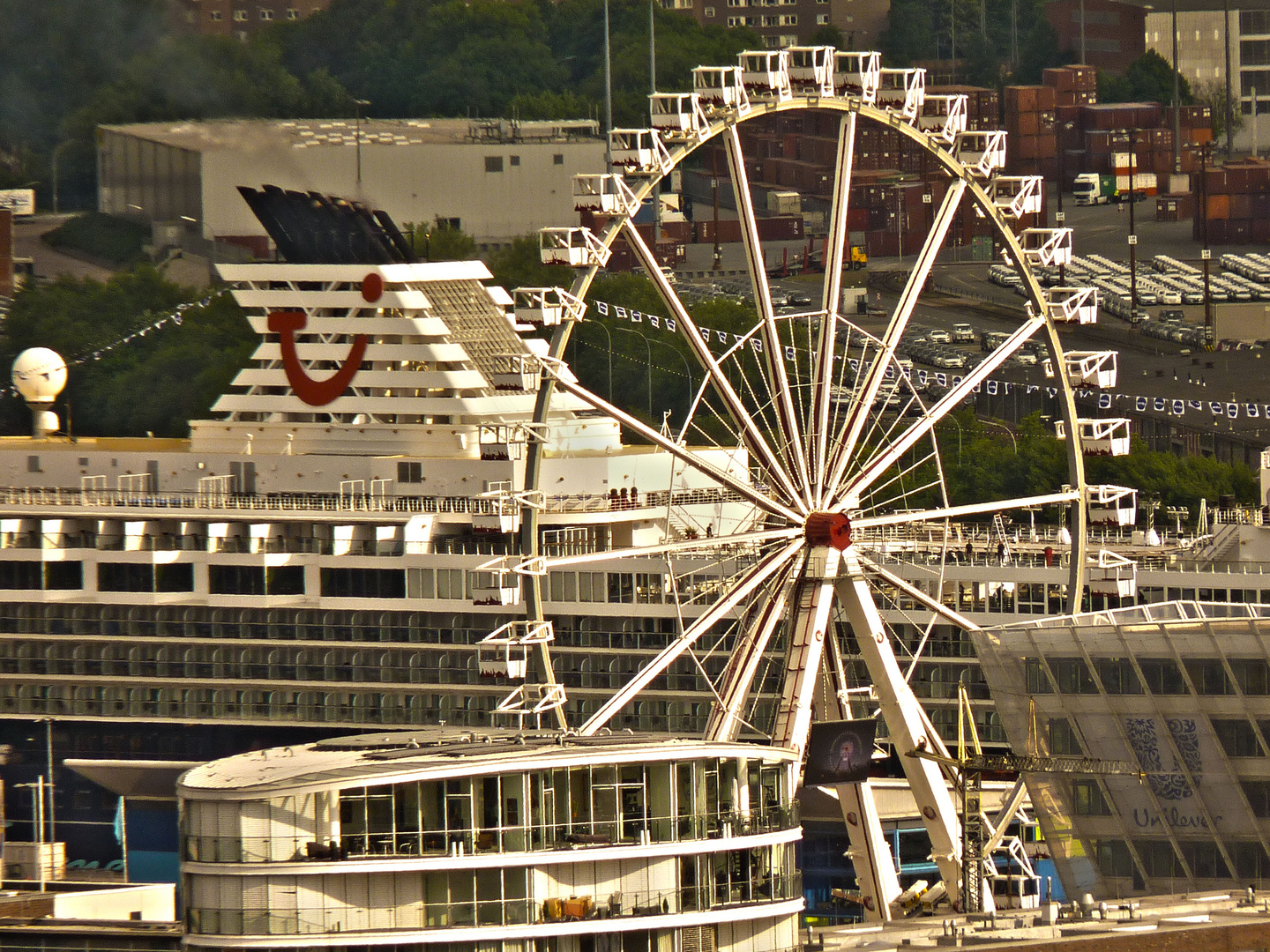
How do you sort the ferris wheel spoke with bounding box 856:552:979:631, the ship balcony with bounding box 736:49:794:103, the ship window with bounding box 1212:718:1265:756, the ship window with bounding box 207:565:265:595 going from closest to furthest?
the ship window with bounding box 1212:718:1265:756, the ferris wheel spoke with bounding box 856:552:979:631, the ship balcony with bounding box 736:49:794:103, the ship window with bounding box 207:565:265:595

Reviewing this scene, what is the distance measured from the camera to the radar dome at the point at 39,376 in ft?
344

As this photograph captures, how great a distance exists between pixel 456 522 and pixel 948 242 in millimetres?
107698

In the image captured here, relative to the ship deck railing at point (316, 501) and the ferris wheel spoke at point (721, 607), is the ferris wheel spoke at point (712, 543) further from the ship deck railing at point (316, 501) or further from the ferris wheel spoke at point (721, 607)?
the ship deck railing at point (316, 501)

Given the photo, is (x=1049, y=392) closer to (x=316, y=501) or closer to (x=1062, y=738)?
(x=316, y=501)

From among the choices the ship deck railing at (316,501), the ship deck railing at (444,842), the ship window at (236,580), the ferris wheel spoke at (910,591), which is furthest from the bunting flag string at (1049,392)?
the ship deck railing at (444,842)

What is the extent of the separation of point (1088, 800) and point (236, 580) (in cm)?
3673

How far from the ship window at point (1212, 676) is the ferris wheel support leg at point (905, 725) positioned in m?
9.54

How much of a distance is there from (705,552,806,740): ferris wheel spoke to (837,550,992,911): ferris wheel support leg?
3.31 feet

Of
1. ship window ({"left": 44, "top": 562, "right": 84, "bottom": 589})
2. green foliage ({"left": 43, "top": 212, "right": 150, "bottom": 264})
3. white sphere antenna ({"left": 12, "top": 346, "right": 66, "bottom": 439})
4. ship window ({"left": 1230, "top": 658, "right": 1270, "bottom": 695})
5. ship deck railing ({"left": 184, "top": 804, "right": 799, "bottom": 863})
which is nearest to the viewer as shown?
ship deck railing ({"left": 184, "top": 804, "right": 799, "bottom": 863})

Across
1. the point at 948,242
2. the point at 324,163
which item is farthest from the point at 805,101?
the point at 948,242

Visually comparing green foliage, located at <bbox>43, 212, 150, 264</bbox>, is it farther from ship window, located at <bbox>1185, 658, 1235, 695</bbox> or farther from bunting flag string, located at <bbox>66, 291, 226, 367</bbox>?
ship window, located at <bbox>1185, 658, 1235, 695</bbox>

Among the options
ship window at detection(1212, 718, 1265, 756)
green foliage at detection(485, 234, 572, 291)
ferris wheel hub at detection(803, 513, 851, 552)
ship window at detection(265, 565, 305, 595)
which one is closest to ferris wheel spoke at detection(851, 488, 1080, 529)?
ferris wheel hub at detection(803, 513, 851, 552)

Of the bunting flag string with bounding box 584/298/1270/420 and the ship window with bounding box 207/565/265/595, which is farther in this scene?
the bunting flag string with bounding box 584/298/1270/420

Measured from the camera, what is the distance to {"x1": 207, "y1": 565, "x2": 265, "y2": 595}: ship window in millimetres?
93500
